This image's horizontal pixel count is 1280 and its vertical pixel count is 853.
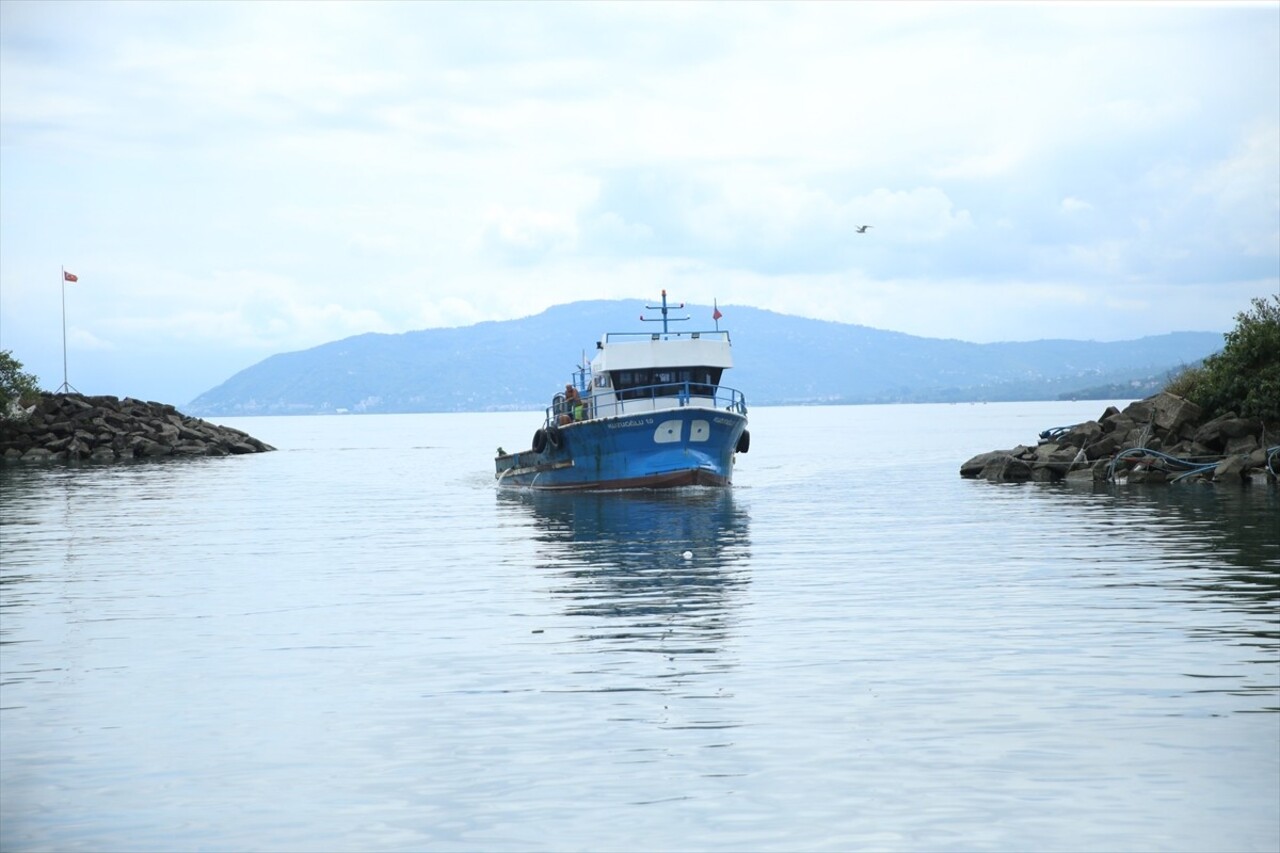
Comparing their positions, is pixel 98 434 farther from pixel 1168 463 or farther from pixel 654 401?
pixel 1168 463

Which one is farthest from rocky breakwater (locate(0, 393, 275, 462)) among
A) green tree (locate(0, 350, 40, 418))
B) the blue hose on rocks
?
the blue hose on rocks

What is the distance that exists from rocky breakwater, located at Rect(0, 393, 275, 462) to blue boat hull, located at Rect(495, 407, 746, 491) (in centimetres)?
4983

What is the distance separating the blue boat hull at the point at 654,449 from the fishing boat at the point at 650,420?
4cm

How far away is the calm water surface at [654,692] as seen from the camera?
38.0 feet

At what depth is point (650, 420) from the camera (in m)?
52.4

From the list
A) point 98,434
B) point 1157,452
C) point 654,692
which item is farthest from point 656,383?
point 98,434

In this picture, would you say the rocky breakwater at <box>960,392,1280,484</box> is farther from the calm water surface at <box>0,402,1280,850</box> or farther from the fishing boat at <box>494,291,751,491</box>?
the calm water surface at <box>0,402,1280,850</box>

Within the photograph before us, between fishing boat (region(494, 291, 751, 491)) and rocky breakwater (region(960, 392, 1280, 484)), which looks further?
fishing boat (region(494, 291, 751, 491))

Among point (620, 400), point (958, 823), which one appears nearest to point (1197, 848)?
point (958, 823)

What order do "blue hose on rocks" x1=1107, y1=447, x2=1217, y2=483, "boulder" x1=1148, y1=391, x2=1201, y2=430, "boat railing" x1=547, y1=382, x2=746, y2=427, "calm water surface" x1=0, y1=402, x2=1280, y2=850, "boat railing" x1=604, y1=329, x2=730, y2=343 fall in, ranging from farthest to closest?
"boat railing" x1=604, y1=329, x2=730, y2=343, "boat railing" x1=547, y1=382, x2=746, y2=427, "boulder" x1=1148, y1=391, x2=1201, y2=430, "blue hose on rocks" x1=1107, y1=447, x2=1217, y2=483, "calm water surface" x1=0, y1=402, x2=1280, y2=850

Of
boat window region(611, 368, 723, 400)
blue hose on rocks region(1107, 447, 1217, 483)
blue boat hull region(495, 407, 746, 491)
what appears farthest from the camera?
boat window region(611, 368, 723, 400)

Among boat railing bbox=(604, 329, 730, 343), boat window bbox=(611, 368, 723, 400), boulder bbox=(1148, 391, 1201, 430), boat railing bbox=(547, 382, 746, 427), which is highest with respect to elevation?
boat railing bbox=(604, 329, 730, 343)

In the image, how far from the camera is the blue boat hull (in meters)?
53.0

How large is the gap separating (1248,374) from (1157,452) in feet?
13.8
